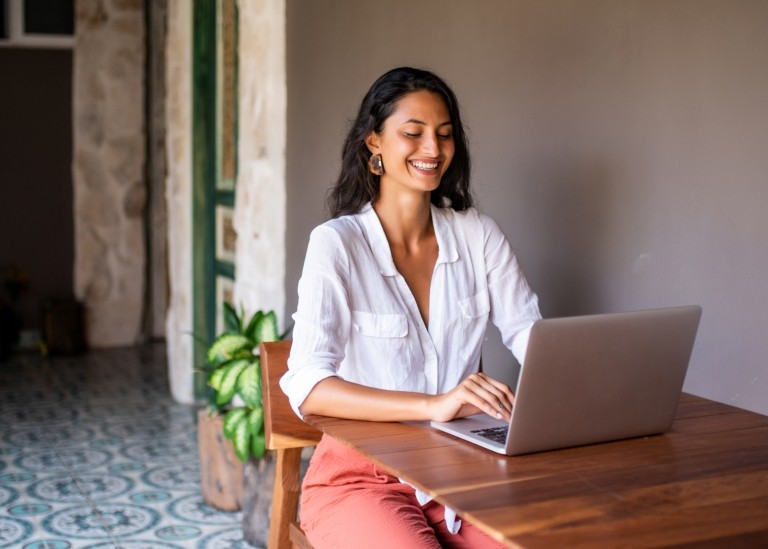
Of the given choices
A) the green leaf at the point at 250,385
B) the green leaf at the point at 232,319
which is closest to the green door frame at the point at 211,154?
the green leaf at the point at 232,319

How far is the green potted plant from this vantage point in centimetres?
291

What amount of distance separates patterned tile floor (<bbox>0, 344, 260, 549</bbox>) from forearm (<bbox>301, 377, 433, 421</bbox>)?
1568mm

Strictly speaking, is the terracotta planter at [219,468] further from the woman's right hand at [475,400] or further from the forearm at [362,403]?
the woman's right hand at [475,400]

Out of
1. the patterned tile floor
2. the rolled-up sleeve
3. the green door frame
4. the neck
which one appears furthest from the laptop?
the green door frame

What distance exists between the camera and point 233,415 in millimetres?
2975

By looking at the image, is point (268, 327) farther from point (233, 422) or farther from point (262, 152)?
point (262, 152)

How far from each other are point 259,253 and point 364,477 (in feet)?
7.99

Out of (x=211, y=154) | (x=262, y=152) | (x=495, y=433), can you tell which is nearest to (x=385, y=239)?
(x=495, y=433)

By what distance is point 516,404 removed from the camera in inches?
52.8

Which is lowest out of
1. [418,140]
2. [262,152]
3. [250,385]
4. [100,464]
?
[100,464]

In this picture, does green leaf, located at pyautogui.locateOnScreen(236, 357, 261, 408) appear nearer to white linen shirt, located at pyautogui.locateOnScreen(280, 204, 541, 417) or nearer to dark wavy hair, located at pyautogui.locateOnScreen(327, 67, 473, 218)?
dark wavy hair, located at pyautogui.locateOnScreen(327, 67, 473, 218)

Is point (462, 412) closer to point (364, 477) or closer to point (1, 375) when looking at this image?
point (364, 477)

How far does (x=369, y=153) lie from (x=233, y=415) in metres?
1.22

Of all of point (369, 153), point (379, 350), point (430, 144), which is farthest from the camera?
point (369, 153)
